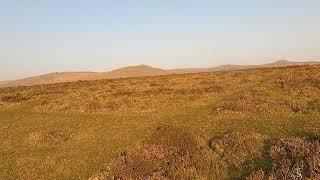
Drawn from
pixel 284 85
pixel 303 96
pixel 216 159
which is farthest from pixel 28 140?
pixel 284 85

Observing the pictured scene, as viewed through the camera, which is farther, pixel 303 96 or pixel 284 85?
pixel 284 85

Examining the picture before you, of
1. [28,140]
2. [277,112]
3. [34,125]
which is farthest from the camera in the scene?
[34,125]

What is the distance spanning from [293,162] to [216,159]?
157 inches

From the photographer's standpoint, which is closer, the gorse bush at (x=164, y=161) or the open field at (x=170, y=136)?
the gorse bush at (x=164, y=161)

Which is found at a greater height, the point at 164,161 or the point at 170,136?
the point at 170,136

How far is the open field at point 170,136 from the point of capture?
740 inches

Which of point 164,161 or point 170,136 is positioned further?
point 170,136

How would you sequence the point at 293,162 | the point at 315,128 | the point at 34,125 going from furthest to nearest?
the point at 34,125 → the point at 315,128 → the point at 293,162

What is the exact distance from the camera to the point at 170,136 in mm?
24406

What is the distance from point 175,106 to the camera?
35.7 metres

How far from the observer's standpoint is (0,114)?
3944 centimetres

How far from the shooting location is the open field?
18797 mm

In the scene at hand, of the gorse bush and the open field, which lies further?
the open field

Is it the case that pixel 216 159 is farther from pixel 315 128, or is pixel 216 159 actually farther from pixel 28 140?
pixel 28 140
